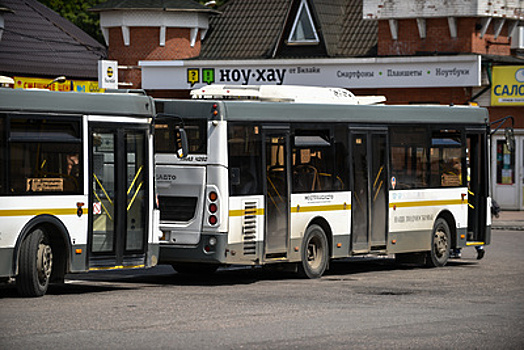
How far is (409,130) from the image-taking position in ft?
70.3

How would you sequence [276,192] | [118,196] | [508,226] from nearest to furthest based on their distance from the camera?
[118,196], [276,192], [508,226]

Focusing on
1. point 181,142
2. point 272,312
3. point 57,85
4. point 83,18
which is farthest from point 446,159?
point 83,18

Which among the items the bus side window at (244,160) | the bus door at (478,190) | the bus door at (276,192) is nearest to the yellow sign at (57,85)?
the bus door at (478,190)

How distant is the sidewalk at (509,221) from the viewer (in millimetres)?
34219

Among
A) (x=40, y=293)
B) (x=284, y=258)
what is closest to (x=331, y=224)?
(x=284, y=258)

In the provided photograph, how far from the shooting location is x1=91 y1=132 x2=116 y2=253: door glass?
1628cm

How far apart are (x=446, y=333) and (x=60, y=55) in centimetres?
3695

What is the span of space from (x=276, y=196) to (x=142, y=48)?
93.3ft

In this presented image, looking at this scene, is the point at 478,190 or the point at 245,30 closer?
the point at 478,190

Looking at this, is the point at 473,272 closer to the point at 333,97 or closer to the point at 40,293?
the point at 333,97

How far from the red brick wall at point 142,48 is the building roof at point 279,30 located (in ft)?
3.34

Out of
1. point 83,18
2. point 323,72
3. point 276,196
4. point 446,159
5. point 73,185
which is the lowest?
point 276,196

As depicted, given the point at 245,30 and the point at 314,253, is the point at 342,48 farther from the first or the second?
the point at 314,253

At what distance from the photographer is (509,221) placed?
36.3m
